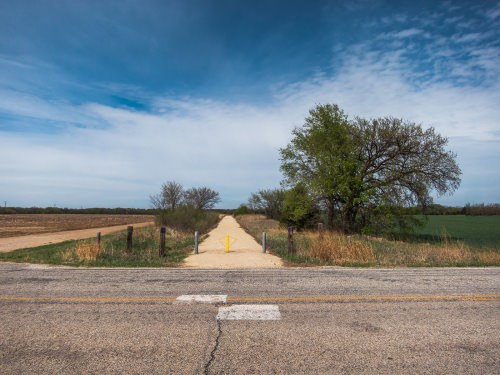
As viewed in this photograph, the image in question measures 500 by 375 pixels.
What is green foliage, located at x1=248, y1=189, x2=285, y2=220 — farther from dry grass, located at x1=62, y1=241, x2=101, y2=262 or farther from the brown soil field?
dry grass, located at x1=62, y1=241, x2=101, y2=262

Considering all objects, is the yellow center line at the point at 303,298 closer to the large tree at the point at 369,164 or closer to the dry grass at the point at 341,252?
the dry grass at the point at 341,252

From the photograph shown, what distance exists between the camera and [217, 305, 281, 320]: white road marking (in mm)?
5535

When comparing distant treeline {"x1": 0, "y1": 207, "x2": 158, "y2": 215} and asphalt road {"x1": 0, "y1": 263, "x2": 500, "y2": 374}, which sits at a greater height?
distant treeline {"x1": 0, "y1": 207, "x2": 158, "y2": 215}

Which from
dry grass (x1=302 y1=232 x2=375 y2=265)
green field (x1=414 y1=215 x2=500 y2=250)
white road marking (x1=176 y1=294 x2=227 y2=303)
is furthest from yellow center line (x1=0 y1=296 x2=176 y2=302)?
green field (x1=414 y1=215 x2=500 y2=250)

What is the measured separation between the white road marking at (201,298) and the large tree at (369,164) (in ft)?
71.3

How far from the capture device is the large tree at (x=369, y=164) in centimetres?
2770

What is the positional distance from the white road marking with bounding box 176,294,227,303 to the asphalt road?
157mm

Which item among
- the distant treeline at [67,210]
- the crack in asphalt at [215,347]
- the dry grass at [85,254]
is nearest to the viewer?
the crack in asphalt at [215,347]

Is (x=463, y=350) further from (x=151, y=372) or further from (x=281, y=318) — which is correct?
(x=151, y=372)

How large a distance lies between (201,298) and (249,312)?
137 centimetres

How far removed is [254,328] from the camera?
503 cm

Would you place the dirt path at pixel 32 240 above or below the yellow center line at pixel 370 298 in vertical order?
below

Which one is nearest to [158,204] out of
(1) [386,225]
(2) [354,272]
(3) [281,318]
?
(1) [386,225]

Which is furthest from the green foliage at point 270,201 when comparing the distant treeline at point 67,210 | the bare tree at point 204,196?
the distant treeline at point 67,210
